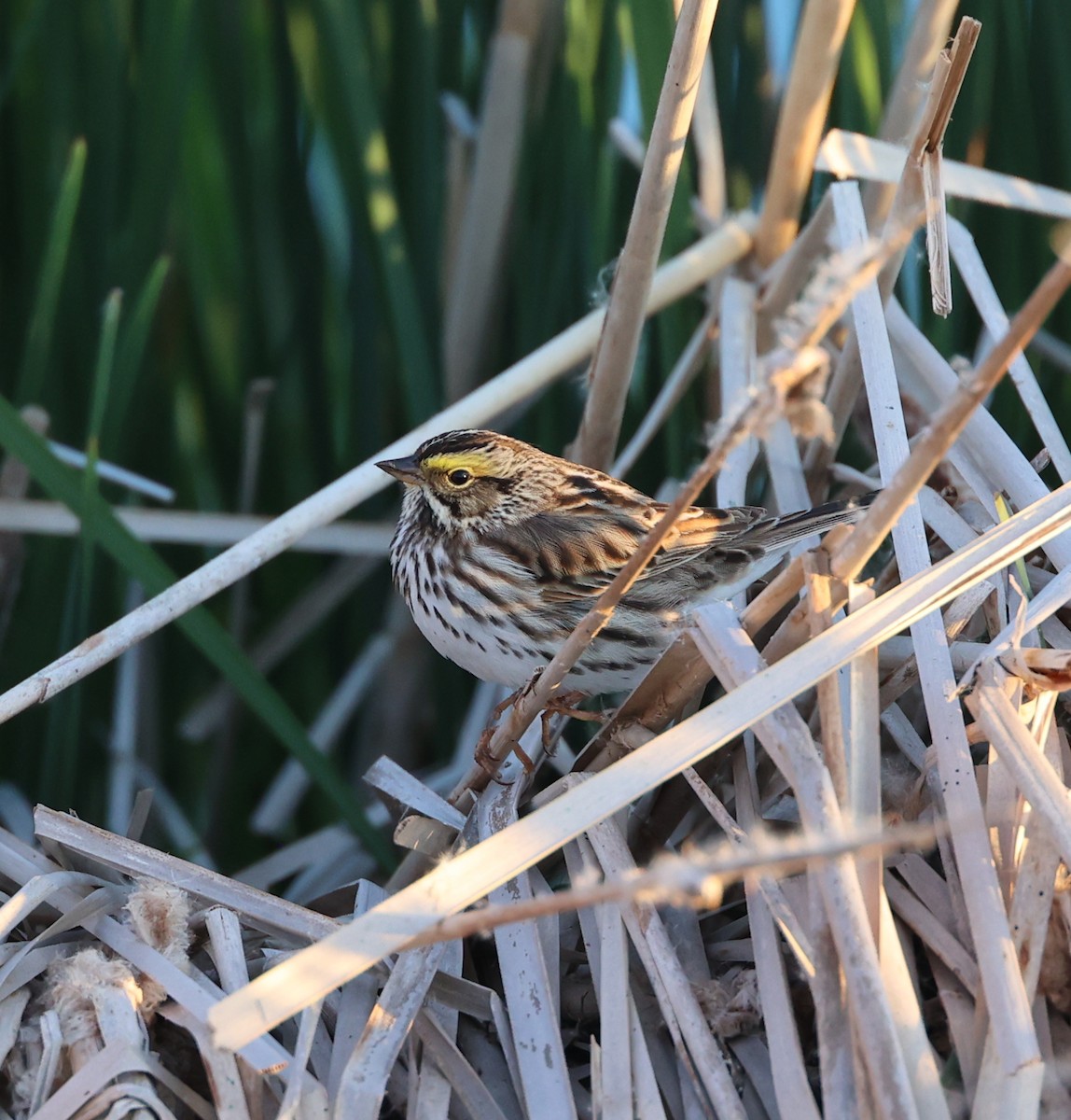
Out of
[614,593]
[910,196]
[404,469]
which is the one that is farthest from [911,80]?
[614,593]

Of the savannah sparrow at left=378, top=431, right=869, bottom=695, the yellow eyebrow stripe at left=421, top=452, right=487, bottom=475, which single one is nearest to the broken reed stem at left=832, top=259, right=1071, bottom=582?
the savannah sparrow at left=378, top=431, right=869, bottom=695

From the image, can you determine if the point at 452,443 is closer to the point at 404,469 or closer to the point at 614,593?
the point at 404,469

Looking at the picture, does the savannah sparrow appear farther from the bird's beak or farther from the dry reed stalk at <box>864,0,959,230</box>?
the dry reed stalk at <box>864,0,959,230</box>

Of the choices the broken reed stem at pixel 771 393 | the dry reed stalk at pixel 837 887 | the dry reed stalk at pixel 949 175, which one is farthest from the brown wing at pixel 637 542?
the broken reed stem at pixel 771 393

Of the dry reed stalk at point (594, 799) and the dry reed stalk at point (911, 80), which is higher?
the dry reed stalk at point (911, 80)

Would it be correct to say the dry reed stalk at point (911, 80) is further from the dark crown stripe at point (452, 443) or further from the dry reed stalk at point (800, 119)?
the dark crown stripe at point (452, 443)

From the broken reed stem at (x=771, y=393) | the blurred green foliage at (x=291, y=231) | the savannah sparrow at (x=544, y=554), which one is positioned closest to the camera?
the broken reed stem at (x=771, y=393)

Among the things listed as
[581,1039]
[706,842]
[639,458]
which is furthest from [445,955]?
[639,458]

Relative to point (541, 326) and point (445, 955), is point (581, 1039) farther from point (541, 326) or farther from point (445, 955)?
point (541, 326)
